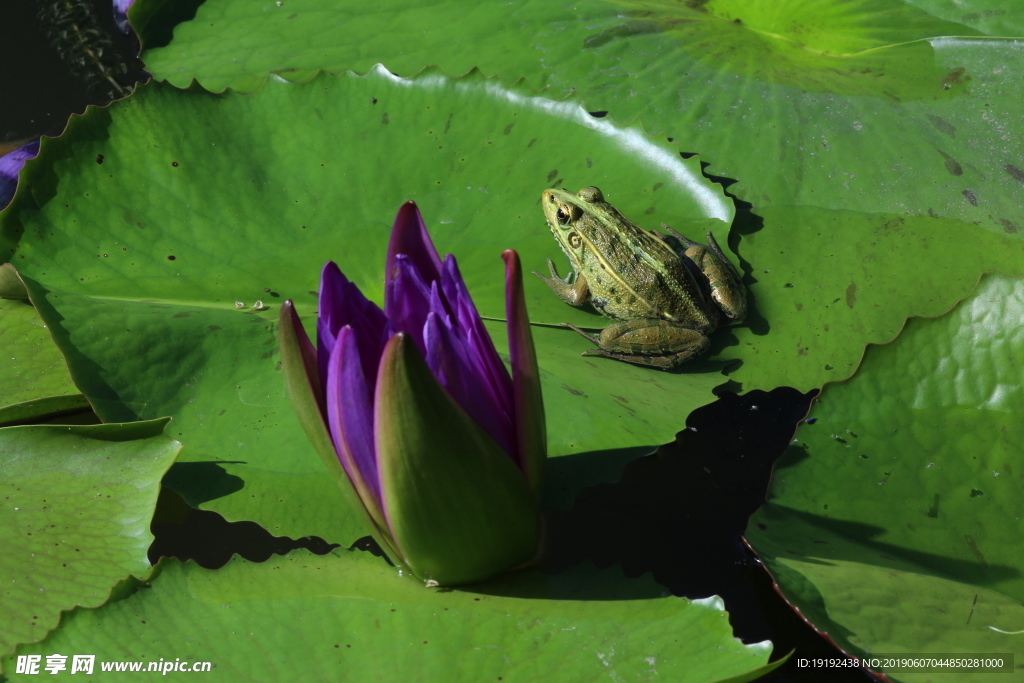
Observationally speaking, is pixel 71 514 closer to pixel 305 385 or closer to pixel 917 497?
pixel 305 385

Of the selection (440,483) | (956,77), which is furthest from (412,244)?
(956,77)

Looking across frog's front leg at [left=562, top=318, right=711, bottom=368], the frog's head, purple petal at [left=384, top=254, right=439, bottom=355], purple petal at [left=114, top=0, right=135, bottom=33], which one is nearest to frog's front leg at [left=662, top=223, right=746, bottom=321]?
frog's front leg at [left=562, top=318, right=711, bottom=368]

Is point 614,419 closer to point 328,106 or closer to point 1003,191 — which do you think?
point 328,106

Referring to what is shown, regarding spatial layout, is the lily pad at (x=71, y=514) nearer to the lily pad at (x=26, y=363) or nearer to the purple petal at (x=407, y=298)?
the lily pad at (x=26, y=363)

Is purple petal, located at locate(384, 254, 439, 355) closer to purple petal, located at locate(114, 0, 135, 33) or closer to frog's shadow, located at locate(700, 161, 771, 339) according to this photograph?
frog's shadow, located at locate(700, 161, 771, 339)

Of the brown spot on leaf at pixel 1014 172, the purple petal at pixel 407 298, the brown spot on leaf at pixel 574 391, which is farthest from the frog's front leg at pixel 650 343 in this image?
the brown spot on leaf at pixel 1014 172

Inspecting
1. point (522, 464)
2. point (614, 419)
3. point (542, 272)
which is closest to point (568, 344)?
point (542, 272)
